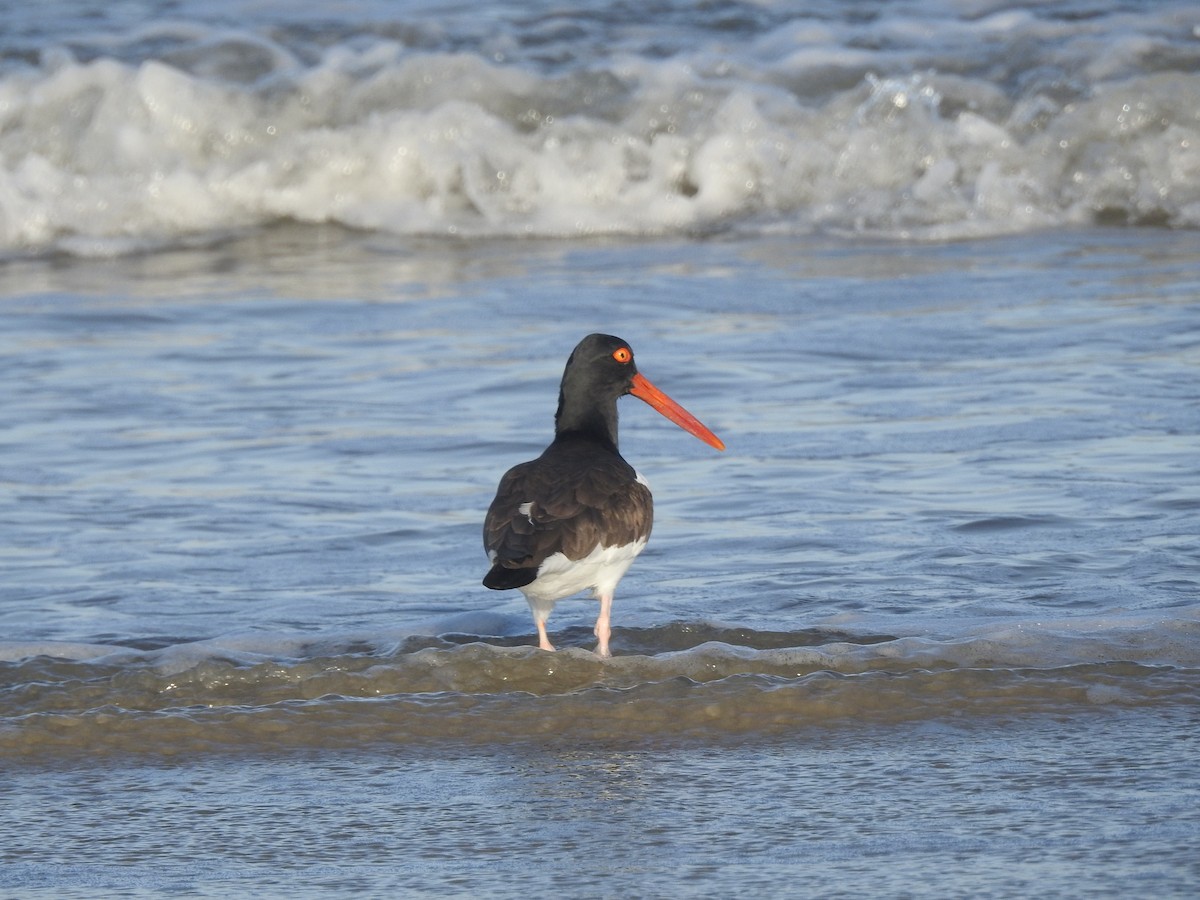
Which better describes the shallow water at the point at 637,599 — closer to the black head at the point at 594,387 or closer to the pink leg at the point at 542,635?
the pink leg at the point at 542,635

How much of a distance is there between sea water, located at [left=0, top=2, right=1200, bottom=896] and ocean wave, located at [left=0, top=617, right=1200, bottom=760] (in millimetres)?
15

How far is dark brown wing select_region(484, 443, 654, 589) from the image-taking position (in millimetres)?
4660

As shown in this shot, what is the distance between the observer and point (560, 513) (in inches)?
190

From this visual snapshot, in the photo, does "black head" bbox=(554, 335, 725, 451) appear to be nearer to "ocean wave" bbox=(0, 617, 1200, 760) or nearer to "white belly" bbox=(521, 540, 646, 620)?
"white belly" bbox=(521, 540, 646, 620)

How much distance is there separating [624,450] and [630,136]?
557 cm

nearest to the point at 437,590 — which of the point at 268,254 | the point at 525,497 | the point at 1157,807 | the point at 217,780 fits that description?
the point at 525,497

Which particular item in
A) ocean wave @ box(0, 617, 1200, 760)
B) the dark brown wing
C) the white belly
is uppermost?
the dark brown wing

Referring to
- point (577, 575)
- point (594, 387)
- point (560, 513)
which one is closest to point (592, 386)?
point (594, 387)

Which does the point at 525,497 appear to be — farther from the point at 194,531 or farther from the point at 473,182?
the point at 473,182

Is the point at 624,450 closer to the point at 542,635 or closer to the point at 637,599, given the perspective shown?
the point at 637,599

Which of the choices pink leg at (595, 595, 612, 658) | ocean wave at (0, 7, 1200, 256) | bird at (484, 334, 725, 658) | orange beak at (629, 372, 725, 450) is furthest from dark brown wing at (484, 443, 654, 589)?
ocean wave at (0, 7, 1200, 256)

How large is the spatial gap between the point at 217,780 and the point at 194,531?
6.88 feet

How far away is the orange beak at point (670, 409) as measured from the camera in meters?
5.78

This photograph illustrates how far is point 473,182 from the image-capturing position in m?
11.9
